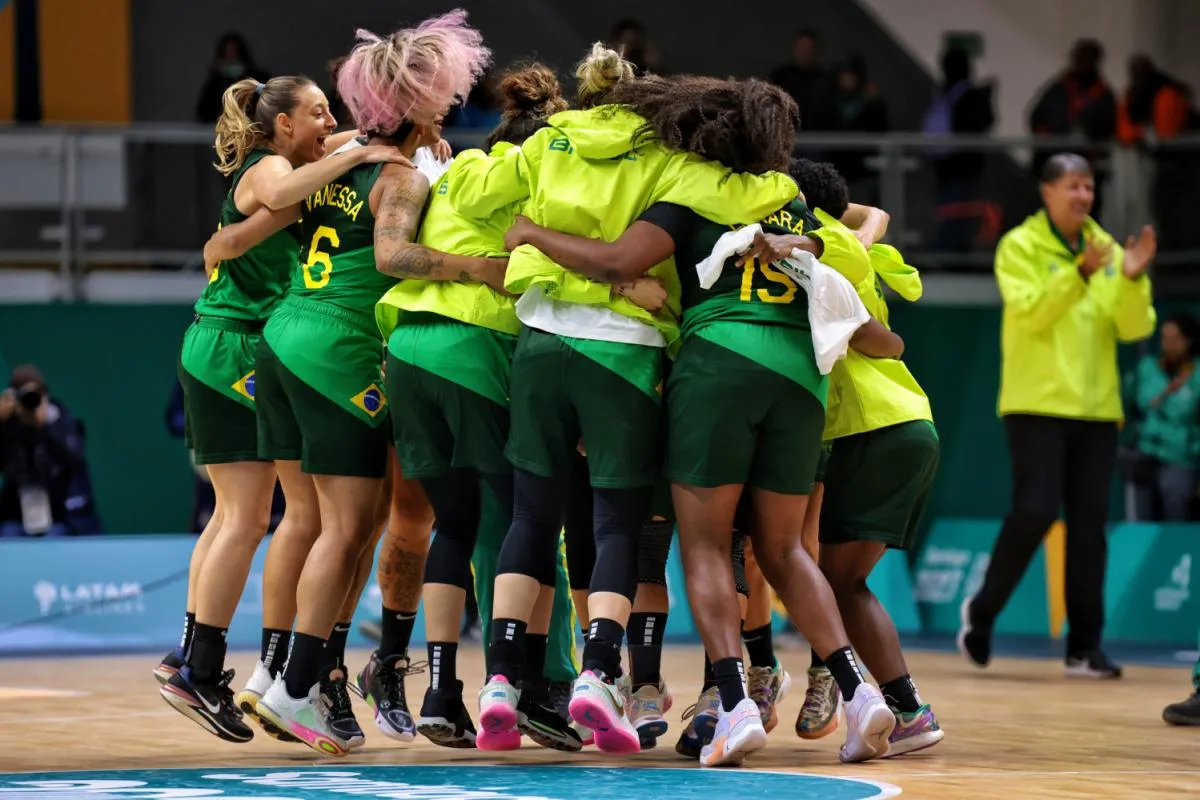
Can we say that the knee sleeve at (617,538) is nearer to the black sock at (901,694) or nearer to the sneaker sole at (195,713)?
the black sock at (901,694)

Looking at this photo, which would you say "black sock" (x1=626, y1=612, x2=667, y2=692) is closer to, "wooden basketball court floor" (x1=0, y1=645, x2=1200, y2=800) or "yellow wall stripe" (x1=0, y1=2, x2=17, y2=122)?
"wooden basketball court floor" (x1=0, y1=645, x2=1200, y2=800)

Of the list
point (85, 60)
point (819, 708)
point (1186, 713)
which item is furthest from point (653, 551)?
point (85, 60)

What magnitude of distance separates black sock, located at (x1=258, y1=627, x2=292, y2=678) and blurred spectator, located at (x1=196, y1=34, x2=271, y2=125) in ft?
26.2

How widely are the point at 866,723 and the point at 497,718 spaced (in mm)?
1055

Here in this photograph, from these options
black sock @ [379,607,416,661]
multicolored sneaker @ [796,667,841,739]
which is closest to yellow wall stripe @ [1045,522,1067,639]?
multicolored sneaker @ [796,667,841,739]

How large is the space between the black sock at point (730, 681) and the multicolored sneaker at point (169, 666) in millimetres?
1805

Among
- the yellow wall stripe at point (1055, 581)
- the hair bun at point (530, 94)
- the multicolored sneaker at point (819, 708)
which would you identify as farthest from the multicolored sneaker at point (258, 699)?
the yellow wall stripe at point (1055, 581)

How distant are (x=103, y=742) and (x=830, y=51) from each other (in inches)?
458

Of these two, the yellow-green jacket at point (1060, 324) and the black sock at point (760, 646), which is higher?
the yellow-green jacket at point (1060, 324)

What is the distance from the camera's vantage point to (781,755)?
243 inches

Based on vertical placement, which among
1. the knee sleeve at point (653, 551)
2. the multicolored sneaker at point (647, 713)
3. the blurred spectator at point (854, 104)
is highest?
the blurred spectator at point (854, 104)

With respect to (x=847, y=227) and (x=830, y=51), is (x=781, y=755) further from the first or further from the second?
(x=830, y=51)

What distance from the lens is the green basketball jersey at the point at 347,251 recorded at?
626 cm

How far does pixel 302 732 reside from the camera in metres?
6.01
